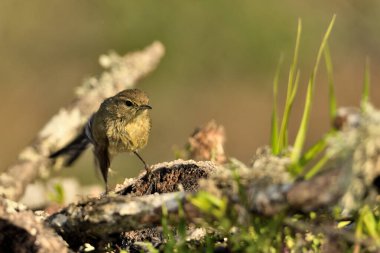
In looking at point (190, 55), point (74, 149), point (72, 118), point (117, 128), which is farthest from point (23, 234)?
point (190, 55)

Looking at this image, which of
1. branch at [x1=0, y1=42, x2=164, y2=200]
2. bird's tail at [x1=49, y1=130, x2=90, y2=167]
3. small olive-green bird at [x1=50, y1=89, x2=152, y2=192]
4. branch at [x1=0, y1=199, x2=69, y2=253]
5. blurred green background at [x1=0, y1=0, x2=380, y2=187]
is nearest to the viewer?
branch at [x1=0, y1=199, x2=69, y2=253]

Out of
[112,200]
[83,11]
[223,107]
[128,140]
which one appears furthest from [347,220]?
[83,11]

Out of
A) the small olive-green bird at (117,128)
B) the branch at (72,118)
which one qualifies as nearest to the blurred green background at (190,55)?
the branch at (72,118)

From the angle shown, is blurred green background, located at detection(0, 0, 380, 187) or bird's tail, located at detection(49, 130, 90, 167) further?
blurred green background, located at detection(0, 0, 380, 187)

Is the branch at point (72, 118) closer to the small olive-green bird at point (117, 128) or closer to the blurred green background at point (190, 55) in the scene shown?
the small olive-green bird at point (117, 128)

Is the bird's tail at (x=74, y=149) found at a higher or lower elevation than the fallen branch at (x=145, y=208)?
higher

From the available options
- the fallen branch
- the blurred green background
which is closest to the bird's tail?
the fallen branch

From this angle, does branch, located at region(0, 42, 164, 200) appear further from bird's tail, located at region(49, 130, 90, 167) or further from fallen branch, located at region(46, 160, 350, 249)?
fallen branch, located at region(46, 160, 350, 249)
